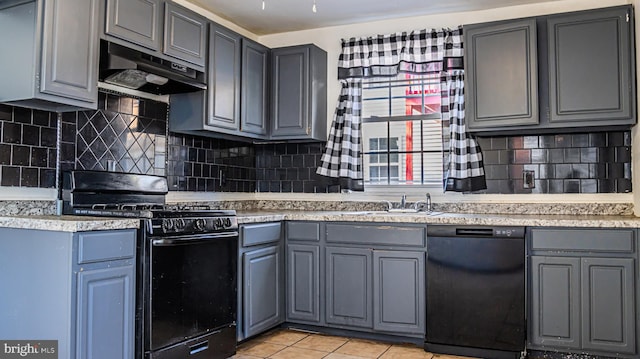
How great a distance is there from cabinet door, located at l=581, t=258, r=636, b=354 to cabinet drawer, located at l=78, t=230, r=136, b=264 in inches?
96.8

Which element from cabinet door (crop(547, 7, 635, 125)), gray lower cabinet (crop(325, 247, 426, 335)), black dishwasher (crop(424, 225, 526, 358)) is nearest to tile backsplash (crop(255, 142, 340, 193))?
gray lower cabinet (crop(325, 247, 426, 335))

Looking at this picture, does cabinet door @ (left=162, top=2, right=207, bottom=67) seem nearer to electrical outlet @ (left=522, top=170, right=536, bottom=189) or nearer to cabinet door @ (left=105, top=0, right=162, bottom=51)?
cabinet door @ (left=105, top=0, right=162, bottom=51)

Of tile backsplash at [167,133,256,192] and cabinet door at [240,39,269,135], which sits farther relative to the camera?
cabinet door at [240,39,269,135]

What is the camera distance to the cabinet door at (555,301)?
298cm

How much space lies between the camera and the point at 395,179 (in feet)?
13.8

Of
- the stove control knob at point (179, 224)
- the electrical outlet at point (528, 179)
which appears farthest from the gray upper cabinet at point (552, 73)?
the stove control knob at point (179, 224)

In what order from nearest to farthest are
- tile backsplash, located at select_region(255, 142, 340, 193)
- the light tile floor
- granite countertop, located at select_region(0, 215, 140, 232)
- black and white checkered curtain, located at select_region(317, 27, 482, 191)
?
granite countertop, located at select_region(0, 215, 140, 232), the light tile floor, black and white checkered curtain, located at select_region(317, 27, 482, 191), tile backsplash, located at select_region(255, 142, 340, 193)

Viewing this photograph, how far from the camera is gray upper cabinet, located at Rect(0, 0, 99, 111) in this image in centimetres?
246

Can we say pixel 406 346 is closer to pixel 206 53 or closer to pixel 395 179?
pixel 395 179

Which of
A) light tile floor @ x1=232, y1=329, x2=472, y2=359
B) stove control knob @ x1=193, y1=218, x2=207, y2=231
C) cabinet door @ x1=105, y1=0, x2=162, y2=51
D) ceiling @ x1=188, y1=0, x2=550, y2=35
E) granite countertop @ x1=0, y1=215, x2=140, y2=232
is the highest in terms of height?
ceiling @ x1=188, y1=0, x2=550, y2=35

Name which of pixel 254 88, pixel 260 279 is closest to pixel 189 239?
pixel 260 279

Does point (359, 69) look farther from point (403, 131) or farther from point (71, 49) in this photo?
point (71, 49)

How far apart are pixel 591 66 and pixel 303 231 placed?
2151 mm

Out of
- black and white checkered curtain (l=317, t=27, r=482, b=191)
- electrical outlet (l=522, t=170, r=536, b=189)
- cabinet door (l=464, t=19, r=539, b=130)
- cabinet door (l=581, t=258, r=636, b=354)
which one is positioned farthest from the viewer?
black and white checkered curtain (l=317, t=27, r=482, b=191)
